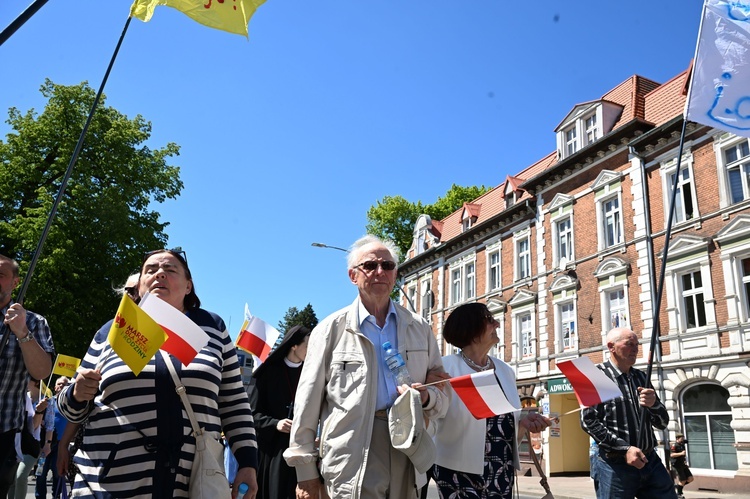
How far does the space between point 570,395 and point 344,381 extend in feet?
81.7

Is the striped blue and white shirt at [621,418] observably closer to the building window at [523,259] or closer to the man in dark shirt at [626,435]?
the man in dark shirt at [626,435]

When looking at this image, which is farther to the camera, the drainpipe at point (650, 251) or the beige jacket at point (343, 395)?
the drainpipe at point (650, 251)

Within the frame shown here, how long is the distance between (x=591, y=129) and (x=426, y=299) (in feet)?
52.7

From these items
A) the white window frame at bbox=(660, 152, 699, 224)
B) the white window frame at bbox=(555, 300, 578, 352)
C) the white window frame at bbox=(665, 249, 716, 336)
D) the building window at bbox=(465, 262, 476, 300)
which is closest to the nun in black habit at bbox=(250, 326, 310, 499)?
the white window frame at bbox=(665, 249, 716, 336)

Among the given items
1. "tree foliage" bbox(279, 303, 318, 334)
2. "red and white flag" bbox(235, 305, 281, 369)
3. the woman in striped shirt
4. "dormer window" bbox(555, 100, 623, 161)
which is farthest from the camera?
"tree foliage" bbox(279, 303, 318, 334)

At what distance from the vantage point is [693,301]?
20547mm

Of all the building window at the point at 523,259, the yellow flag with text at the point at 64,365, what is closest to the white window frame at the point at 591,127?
the building window at the point at 523,259

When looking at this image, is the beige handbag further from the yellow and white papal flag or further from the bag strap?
the yellow and white papal flag

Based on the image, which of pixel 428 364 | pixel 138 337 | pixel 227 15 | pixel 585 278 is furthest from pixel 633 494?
pixel 585 278

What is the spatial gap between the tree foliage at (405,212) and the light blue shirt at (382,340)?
45748mm

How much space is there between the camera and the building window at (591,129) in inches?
1014

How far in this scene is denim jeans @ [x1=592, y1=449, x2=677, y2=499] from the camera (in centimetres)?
493

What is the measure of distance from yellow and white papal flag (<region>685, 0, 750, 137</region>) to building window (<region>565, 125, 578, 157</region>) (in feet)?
71.1

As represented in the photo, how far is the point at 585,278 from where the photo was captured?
2492cm
